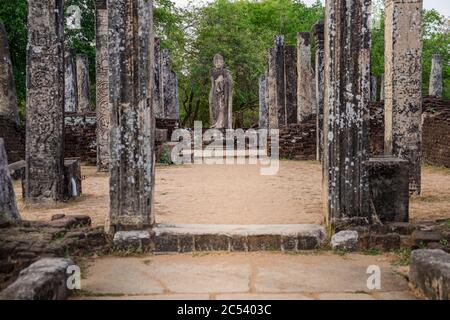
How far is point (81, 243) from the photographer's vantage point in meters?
5.02

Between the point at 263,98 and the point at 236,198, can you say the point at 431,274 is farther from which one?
the point at 263,98

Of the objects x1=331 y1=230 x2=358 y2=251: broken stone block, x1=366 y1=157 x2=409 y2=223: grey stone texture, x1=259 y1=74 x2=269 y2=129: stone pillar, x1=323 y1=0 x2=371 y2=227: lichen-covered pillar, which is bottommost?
x1=331 y1=230 x2=358 y2=251: broken stone block

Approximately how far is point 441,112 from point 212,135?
A: 31.9 feet

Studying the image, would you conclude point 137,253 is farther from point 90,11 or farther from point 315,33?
point 90,11

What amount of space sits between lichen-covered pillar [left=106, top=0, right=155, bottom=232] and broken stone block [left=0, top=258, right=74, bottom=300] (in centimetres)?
154

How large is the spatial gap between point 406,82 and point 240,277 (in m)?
5.73

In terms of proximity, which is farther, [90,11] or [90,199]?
[90,11]

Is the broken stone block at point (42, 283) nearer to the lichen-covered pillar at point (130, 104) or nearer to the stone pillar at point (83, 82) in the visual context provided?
the lichen-covered pillar at point (130, 104)

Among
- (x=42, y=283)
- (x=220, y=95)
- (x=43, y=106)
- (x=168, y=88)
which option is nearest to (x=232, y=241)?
(x=42, y=283)

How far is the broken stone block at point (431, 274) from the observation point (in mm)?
3389

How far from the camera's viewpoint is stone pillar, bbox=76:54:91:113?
20.7 meters

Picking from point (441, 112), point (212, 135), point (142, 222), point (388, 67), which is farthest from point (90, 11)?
point (142, 222)

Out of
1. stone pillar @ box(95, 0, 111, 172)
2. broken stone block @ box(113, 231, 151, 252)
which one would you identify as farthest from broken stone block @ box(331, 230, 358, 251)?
stone pillar @ box(95, 0, 111, 172)

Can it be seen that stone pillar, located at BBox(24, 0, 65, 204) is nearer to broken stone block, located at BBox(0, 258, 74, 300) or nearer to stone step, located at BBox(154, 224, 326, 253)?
stone step, located at BBox(154, 224, 326, 253)
